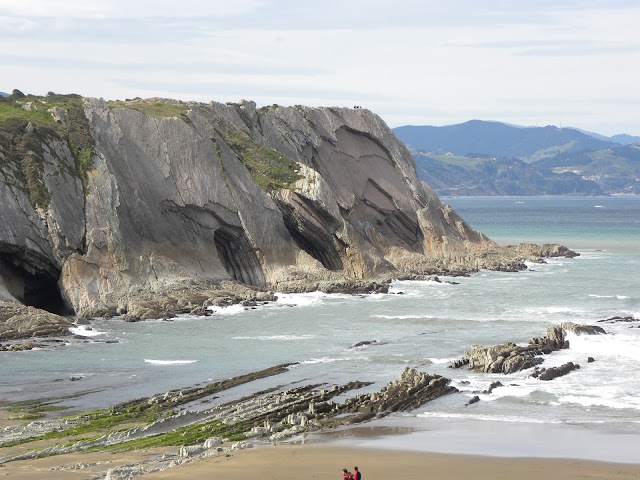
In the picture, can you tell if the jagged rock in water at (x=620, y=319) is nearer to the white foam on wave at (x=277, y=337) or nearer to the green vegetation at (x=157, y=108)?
the white foam on wave at (x=277, y=337)

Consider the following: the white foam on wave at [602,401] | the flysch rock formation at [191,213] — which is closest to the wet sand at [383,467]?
the white foam on wave at [602,401]

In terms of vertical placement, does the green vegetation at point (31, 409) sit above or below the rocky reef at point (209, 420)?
below

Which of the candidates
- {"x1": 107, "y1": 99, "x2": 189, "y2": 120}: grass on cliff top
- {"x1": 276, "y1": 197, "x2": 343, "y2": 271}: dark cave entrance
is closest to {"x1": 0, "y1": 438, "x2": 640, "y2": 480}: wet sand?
{"x1": 276, "y1": 197, "x2": 343, "y2": 271}: dark cave entrance

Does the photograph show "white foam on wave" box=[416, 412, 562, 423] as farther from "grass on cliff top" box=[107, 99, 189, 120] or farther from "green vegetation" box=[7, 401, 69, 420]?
"grass on cliff top" box=[107, 99, 189, 120]

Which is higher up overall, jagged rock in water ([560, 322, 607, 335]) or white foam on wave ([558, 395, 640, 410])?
jagged rock in water ([560, 322, 607, 335])

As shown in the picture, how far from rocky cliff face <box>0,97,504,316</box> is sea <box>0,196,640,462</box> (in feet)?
17.5

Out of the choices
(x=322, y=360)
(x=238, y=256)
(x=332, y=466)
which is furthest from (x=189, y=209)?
(x=332, y=466)

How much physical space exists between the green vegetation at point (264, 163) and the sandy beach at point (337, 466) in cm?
5488

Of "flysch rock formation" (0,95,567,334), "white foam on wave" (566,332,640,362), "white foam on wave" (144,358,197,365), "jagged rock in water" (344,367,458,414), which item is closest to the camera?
"jagged rock in water" (344,367,458,414)

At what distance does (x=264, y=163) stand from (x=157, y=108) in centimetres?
1029

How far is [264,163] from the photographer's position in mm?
93250

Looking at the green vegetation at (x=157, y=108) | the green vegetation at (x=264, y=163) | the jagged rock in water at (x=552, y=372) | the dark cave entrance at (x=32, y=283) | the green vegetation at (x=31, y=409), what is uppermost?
the green vegetation at (x=157, y=108)

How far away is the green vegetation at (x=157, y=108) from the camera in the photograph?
8850 centimetres

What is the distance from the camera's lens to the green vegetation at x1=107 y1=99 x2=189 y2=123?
88.5m
